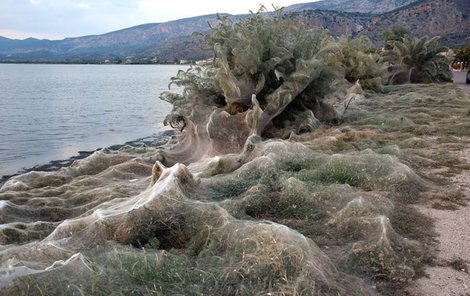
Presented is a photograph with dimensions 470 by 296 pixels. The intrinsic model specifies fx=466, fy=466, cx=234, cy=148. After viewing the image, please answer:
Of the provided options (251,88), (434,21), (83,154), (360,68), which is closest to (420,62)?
(360,68)

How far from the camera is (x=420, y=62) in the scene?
84.0ft

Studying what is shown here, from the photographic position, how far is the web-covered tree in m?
10.4

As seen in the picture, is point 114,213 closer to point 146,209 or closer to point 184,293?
point 146,209

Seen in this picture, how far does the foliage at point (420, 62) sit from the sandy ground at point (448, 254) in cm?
2079

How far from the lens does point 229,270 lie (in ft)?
11.1

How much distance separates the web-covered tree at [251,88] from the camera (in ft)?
34.2

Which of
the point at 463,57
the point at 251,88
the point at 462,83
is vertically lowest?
the point at 462,83

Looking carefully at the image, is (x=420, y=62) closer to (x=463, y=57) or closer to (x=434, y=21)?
(x=463, y=57)

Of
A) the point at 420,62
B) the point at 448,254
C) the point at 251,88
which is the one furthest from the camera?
the point at 420,62

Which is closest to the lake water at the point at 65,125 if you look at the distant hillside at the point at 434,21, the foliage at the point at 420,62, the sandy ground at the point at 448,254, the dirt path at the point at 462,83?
the sandy ground at the point at 448,254

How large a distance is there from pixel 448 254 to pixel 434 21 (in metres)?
79.6

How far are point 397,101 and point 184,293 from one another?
46.8 feet

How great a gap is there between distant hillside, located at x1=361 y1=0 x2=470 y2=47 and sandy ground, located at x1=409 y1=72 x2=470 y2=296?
2688 inches

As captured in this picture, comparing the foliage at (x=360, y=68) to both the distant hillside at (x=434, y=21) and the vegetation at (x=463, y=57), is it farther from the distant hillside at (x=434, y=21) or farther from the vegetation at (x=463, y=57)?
the distant hillside at (x=434, y=21)
